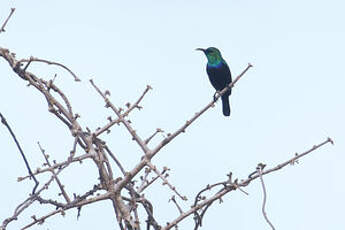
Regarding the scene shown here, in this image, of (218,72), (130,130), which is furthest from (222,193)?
(218,72)

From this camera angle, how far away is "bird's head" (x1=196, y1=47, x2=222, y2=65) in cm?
1241

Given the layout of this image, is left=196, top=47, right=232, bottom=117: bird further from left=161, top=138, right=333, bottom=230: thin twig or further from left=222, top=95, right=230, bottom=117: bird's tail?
left=161, top=138, right=333, bottom=230: thin twig

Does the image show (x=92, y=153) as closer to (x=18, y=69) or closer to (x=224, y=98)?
(x=18, y=69)

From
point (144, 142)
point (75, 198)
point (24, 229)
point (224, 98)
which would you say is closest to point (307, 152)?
point (144, 142)

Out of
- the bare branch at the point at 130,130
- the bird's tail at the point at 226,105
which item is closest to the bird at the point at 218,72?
the bird's tail at the point at 226,105

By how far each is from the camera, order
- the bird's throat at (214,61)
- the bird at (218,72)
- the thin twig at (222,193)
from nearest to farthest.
A: the thin twig at (222,193) < the bird at (218,72) < the bird's throat at (214,61)

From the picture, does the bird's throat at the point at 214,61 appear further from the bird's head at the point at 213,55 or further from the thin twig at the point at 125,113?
the thin twig at the point at 125,113

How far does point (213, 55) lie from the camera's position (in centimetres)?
1250

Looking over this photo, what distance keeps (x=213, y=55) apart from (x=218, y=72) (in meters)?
0.46

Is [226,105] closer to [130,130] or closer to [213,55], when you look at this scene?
[213,55]

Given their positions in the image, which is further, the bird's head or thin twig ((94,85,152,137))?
the bird's head

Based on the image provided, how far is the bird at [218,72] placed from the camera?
1202 centimetres

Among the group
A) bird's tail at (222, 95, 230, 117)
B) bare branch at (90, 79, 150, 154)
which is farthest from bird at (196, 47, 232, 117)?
bare branch at (90, 79, 150, 154)

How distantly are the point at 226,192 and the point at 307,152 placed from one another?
47 cm
